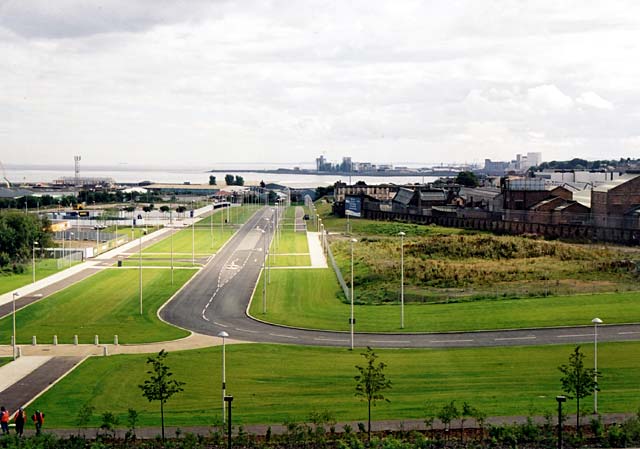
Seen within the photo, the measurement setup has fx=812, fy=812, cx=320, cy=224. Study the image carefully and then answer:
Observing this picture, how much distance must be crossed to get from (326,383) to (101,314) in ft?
84.8

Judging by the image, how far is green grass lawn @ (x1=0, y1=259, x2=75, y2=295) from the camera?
71750 mm

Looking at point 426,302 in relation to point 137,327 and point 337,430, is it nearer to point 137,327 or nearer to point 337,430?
point 137,327

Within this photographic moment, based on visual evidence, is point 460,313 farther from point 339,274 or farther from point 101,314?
point 101,314

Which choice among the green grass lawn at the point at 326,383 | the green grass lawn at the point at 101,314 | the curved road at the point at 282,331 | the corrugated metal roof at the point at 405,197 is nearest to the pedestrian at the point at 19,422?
the green grass lawn at the point at 326,383

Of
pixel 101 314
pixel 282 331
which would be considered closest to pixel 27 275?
pixel 101 314

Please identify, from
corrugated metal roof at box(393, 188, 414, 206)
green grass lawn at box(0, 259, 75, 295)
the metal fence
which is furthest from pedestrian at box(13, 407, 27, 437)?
corrugated metal roof at box(393, 188, 414, 206)

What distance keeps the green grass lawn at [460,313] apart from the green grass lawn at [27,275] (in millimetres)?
23839

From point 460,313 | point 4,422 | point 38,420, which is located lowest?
point 4,422

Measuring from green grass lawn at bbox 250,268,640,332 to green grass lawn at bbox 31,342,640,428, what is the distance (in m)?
6.74

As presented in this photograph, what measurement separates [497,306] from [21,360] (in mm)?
30470

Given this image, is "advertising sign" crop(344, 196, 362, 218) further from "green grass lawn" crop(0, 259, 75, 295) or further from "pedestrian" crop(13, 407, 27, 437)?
"pedestrian" crop(13, 407, 27, 437)

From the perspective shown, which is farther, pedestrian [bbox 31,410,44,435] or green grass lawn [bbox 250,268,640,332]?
green grass lawn [bbox 250,268,640,332]

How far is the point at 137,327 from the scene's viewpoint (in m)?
52.0

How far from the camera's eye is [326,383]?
36938 mm
